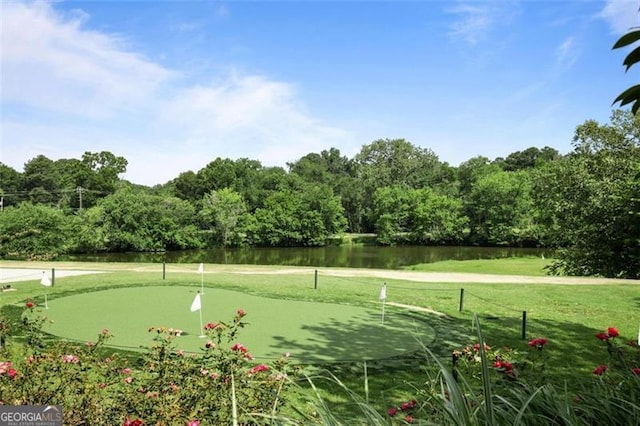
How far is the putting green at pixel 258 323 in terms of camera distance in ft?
24.5

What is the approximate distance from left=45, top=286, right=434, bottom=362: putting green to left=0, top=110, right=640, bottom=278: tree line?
5701 millimetres

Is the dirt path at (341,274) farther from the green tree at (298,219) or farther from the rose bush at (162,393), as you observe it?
the green tree at (298,219)

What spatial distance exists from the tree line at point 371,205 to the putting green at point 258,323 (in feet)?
18.7

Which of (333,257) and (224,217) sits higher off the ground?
(224,217)

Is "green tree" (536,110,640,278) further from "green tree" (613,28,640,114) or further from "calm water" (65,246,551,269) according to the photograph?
"green tree" (613,28,640,114)

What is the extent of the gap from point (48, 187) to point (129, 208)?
3795 centimetres

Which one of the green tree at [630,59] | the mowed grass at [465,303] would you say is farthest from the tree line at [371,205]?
the green tree at [630,59]

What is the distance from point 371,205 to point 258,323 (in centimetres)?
5835

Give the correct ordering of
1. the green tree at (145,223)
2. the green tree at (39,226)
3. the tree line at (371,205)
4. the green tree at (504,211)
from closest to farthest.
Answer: the tree line at (371,205) → the green tree at (39,226) → the green tree at (145,223) → the green tree at (504,211)

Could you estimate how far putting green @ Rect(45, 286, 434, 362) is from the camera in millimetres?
7477

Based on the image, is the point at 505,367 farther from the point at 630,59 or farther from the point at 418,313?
the point at 418,313

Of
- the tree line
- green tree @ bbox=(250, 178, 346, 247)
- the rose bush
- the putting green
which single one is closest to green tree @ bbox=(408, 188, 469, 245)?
the tree line

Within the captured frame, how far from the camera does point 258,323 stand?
9.04 m

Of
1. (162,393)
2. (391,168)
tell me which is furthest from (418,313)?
(391,168)
